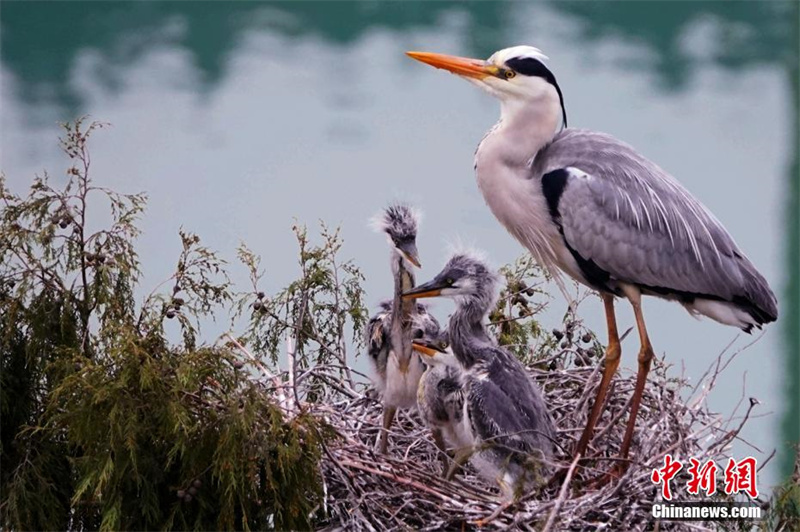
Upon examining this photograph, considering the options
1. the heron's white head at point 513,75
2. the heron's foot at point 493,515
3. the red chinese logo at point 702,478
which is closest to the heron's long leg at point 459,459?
the heron's foot at point 493,515

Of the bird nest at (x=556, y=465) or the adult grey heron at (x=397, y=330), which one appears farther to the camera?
the adult grey heron at (x=397, y=330)

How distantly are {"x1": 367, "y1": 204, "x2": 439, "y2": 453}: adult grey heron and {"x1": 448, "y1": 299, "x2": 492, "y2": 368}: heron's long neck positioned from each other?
18cm

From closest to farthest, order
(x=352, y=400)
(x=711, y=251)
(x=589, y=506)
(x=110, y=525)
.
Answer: (x=110, y=525)
(x=589, y=506)
(x=711, y=251)
(x=352, y=400)

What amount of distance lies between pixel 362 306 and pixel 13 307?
1450 mm

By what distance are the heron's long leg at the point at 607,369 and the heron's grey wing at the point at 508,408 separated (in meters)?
0.19

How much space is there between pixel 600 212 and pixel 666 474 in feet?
3.03

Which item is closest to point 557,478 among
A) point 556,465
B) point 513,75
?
point 556,465

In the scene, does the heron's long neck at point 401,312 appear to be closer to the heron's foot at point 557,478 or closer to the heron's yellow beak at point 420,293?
the heron's yellow beak at point 420,293

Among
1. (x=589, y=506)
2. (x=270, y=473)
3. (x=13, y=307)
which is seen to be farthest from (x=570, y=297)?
(x=13, y=307)

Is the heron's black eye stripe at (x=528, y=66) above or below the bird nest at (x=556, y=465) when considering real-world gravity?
above

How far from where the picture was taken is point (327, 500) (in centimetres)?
454

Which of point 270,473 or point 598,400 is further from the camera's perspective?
point 598,400

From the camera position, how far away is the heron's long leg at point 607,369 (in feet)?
16.0

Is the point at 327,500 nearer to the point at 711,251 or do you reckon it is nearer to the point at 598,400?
the point at 598,400
